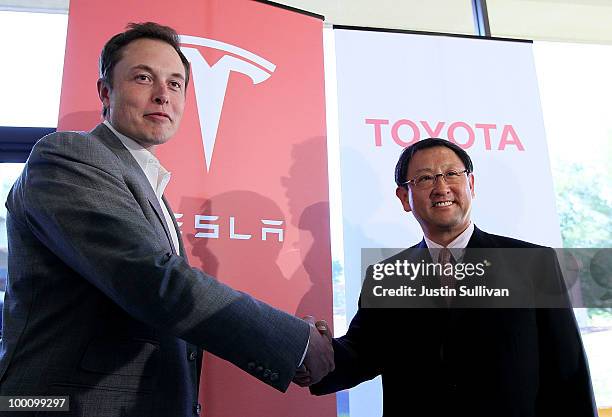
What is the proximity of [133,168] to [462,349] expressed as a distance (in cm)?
124

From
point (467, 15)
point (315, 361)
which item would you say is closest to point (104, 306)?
point (315, 361)

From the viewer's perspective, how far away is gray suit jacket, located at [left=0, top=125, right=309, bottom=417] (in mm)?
1277

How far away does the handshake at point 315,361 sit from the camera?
5.43ft

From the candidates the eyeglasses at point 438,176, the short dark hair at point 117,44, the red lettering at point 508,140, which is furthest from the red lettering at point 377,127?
the short dark hair at point 117,44

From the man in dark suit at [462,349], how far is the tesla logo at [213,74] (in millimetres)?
978

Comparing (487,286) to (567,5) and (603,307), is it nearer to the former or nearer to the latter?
(603,307)

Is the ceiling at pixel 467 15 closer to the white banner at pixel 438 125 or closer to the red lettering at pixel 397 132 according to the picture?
the white banner at pixel 438 125

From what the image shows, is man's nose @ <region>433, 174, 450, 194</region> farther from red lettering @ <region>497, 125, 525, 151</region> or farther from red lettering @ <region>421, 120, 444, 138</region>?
red lettering @ <region>497, 125, 525, 151</region>

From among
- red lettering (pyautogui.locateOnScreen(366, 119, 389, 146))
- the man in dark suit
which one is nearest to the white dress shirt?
the man in dark suit

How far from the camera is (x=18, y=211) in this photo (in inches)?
56.9

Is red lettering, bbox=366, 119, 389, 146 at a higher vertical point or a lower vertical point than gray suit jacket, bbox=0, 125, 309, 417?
higher

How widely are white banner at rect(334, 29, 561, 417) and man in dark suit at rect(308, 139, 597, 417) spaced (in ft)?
2.03

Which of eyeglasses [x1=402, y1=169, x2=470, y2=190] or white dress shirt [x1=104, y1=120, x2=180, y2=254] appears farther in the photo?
eyeglasses [x1=402, y1=169, x2=470, y2=190]

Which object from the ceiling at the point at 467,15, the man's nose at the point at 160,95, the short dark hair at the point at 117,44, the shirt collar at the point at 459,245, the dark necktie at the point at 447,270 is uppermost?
the ceiling at the point at 467,15
